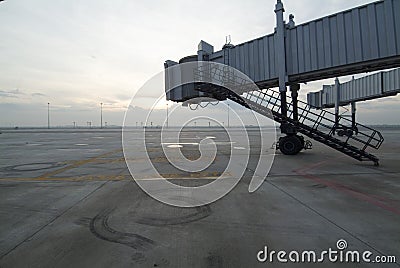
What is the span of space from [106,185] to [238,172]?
17.9 ft

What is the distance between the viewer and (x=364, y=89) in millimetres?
26609

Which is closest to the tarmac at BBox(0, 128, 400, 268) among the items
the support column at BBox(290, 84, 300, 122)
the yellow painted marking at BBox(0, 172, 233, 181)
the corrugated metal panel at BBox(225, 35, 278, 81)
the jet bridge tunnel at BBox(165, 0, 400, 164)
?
the yellow painted marking at BBox(0, 172, 233, 181)

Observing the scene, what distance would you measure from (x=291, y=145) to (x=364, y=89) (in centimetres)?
1781

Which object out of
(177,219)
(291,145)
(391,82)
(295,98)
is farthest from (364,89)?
(177,219)

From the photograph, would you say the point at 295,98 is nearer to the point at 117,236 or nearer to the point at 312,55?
the point at 312,55

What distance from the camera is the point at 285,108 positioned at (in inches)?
602

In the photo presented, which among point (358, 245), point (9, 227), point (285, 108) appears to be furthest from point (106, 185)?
point (285, 108)

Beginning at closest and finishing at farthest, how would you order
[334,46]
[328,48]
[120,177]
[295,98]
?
[120,177] → [334,46] → [328,48] → [295,98]

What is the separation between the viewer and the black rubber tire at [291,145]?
15727 millimetres

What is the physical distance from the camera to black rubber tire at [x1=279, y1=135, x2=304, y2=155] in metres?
15.7

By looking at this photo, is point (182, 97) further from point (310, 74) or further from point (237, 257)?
point (237, 257)

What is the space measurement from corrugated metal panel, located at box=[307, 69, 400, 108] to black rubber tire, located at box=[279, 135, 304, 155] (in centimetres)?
1342

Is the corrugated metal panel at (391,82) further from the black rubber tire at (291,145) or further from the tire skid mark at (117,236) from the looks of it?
the tire skid mark at (117,236)

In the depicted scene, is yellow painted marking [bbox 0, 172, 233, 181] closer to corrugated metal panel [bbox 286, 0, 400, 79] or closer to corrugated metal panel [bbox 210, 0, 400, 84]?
corrugated metal panel [bbox 210, 0, 400, 84]
